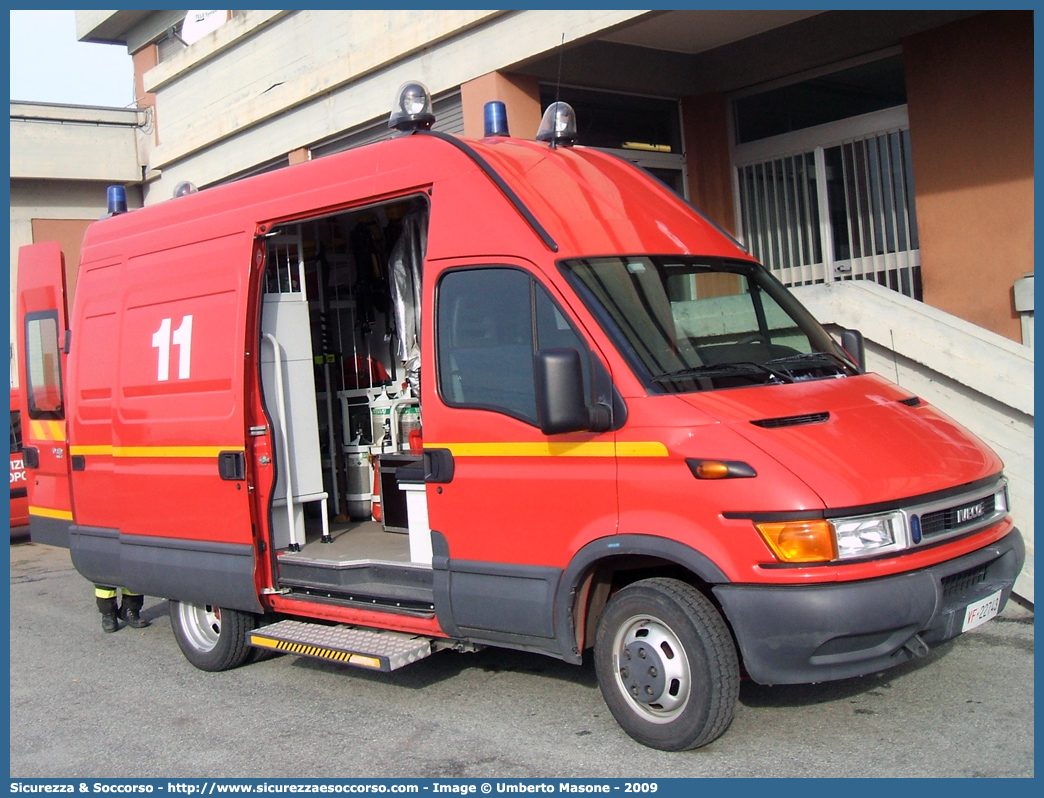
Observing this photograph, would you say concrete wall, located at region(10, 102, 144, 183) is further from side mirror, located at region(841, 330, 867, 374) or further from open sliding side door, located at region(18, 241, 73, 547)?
side mirror, located at region(841, 330, 867, 374)

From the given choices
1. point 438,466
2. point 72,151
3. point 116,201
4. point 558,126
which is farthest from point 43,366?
point 72,151

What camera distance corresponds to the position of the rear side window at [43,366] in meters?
8.71

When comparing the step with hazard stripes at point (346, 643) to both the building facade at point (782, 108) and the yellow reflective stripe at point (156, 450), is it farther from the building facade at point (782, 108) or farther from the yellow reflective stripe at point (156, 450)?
the building facade at point (782, 108)

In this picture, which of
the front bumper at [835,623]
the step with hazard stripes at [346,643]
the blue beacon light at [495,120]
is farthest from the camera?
the blue beacon light at [495,120]

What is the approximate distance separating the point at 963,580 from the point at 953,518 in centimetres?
29

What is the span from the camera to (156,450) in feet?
23.1

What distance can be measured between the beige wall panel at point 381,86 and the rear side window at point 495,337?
460cm

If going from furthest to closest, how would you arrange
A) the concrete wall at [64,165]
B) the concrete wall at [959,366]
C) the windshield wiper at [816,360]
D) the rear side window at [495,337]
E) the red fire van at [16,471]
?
the concrete wall at [64,165] < the red fire van at [16,471] < the concrete wall at [959,366] < the windshield wiper at [816,360] < the rear side window at [495,337]

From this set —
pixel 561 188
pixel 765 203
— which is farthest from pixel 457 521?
pixel 765 203

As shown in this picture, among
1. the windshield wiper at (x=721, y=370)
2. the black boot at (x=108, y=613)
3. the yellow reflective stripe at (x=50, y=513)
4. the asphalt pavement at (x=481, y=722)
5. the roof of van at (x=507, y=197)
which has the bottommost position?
the asphalt pavement at (x=481, y=722)

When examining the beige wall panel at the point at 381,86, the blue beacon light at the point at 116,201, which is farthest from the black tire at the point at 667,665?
the beige wall panel at the point at 381,86

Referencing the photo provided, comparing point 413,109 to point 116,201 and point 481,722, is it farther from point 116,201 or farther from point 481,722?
point 481,722

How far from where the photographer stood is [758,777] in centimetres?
455

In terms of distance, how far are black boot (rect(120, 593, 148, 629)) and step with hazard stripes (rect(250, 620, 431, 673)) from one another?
6.28ft
